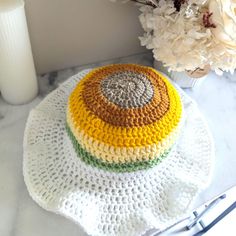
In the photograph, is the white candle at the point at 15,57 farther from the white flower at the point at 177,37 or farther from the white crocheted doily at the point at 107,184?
the white flower at the point at 177,37

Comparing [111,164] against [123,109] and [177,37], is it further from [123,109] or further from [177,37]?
[177,37]

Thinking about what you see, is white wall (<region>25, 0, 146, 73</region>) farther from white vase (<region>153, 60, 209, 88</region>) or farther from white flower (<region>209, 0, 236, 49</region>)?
white flower (<region>209, 0, 236, 49</region>)

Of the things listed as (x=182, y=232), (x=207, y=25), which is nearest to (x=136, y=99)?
(x=207, y=25)

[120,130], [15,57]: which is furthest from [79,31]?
[120,130]

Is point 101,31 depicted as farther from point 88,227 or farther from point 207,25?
point 88,227

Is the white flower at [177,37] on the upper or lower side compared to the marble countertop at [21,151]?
upper

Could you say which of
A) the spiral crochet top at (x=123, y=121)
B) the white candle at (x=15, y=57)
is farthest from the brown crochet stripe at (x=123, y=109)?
the white candle at (x=15, y=57)

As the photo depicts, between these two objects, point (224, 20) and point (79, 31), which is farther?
point (79, 31)
